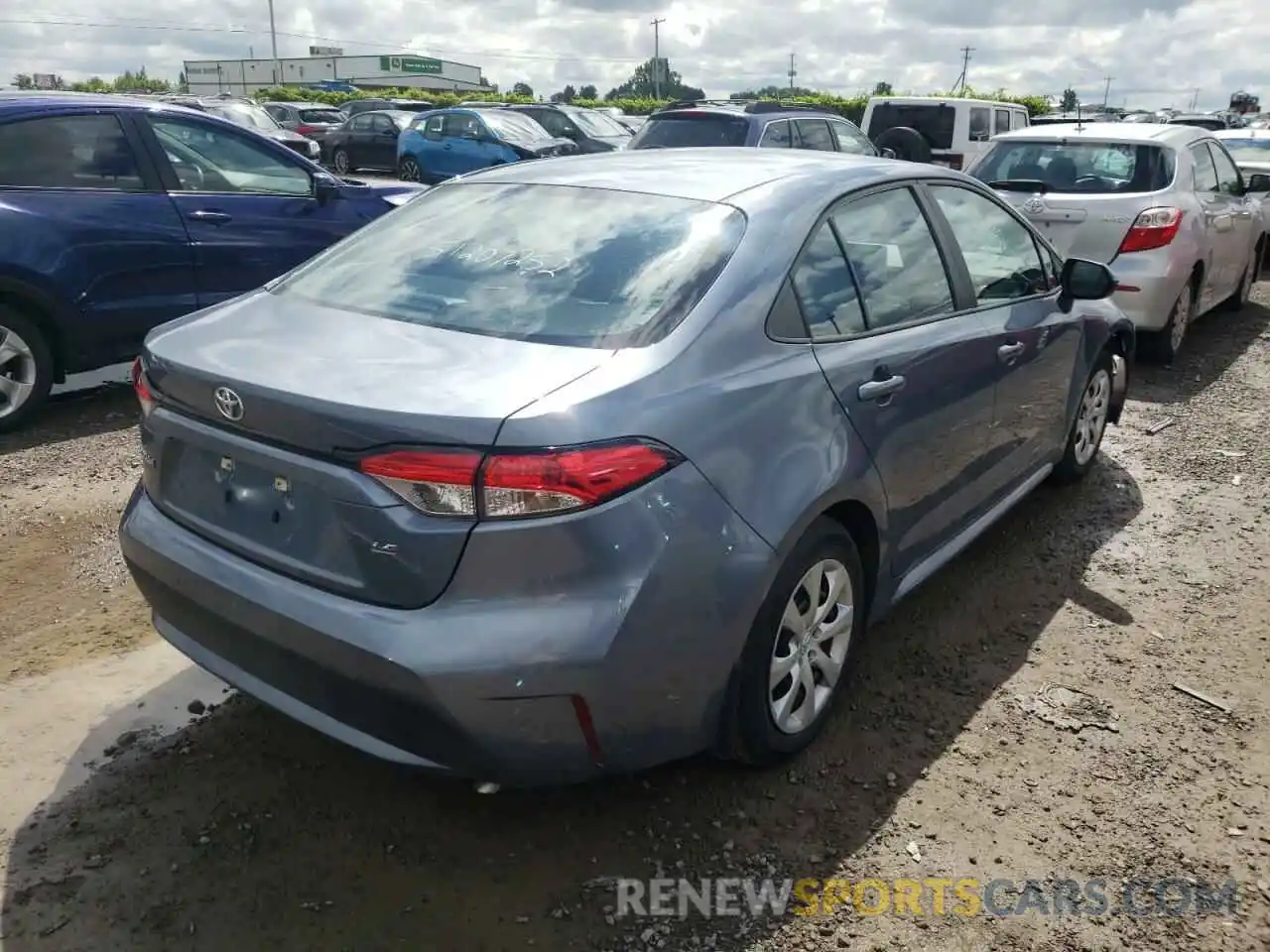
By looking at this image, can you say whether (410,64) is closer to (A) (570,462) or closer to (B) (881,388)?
(B) (881,388)

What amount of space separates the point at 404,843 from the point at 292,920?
34 centimetres

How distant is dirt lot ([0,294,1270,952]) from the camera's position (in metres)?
2.45

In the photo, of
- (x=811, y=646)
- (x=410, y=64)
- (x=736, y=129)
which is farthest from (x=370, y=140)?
(x=410, y=64)

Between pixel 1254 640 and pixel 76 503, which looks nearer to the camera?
pixel 1254 640

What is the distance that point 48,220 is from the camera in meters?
5.57

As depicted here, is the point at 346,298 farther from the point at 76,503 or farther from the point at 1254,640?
the point at 1254,640

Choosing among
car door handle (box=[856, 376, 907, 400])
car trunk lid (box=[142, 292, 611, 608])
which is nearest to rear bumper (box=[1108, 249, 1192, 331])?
car door handle (box=[856, 376, 907, 400])

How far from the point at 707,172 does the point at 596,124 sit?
17.3 metres

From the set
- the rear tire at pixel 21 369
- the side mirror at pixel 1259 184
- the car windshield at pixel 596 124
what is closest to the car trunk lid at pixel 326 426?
the rear tire at pixel 21 369

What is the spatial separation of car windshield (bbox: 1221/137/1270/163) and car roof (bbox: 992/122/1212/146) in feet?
20.2

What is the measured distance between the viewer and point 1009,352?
3.83m

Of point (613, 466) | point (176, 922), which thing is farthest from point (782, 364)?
point (176, 922)

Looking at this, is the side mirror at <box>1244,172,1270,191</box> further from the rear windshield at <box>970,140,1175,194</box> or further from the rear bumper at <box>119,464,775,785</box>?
the rear bumper at <box>119,464,775,785</box>

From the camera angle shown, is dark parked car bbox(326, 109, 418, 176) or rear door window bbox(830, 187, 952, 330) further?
dark parked car bbox(326, 109, 418, 176)
